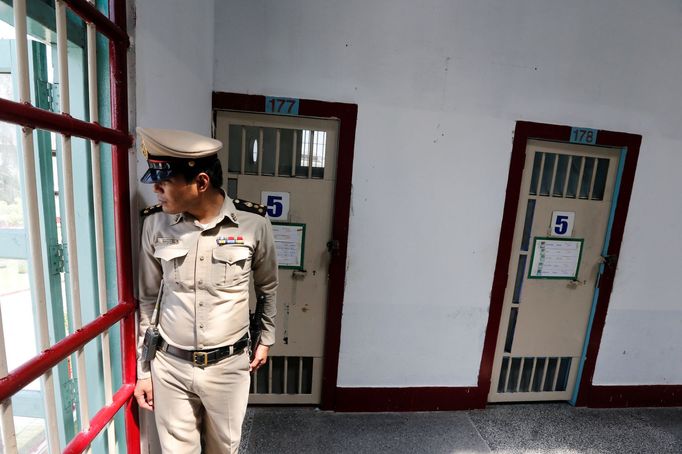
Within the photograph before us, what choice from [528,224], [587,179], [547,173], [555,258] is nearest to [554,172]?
[547,173]

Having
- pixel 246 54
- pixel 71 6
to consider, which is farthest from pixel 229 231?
pixel 246 54

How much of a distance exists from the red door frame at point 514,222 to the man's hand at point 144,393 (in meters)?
2.02

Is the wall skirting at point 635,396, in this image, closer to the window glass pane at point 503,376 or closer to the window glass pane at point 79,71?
the window glass pane at point 503,376

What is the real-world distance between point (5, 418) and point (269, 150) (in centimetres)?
160

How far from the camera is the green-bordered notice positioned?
2.11m

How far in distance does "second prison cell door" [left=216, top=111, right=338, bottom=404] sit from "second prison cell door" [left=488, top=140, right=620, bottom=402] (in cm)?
129

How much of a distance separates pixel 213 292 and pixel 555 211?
2206 millimetres

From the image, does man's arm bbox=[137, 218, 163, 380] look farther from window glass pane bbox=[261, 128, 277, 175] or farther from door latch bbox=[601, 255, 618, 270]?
door latch bbox=[601, 255, 618, 270]

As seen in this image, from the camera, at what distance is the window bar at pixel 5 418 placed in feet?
2.41

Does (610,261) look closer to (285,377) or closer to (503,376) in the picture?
(503,376)

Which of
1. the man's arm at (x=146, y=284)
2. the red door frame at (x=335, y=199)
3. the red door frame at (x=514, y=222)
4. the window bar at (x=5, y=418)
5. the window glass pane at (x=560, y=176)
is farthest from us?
the window glass pane at (x=560, y=176)

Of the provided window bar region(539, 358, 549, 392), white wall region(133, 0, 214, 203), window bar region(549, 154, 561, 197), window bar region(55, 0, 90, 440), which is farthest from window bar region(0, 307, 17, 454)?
window bar region(539, 358, 549, 392)

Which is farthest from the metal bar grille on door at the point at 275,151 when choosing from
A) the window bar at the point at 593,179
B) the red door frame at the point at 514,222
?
the window bar at the point at 593,179

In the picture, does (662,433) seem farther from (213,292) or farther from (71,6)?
(71,6)
